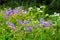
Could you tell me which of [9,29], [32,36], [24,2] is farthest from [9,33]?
[24,2]

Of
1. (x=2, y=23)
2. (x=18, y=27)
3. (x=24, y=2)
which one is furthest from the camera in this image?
(x=24, y=2)

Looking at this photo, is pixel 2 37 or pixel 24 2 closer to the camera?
pixel 2 37

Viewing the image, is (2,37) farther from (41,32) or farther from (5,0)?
(5,0)

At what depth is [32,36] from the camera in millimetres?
4934

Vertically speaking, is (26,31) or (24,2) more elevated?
(24,2)

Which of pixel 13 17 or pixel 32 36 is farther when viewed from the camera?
pixel 13 17

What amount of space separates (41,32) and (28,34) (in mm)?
264

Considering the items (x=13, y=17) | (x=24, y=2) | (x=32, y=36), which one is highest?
(x=24, y=2)

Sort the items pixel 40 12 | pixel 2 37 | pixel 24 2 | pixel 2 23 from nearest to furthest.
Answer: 1. pixel 2 37
2. pixel 2 23
3. pixel 40 12
4. pixel 24 2

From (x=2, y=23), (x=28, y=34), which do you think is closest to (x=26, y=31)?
(x=28, y=34)

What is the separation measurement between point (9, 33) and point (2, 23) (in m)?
0.57

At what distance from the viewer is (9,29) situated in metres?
5.24

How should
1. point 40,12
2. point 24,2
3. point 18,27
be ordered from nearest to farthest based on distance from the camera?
point 18,27 < point 40,12 < point 24,2

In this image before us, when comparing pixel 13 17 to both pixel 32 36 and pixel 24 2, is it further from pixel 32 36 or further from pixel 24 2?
pixel 24 2
